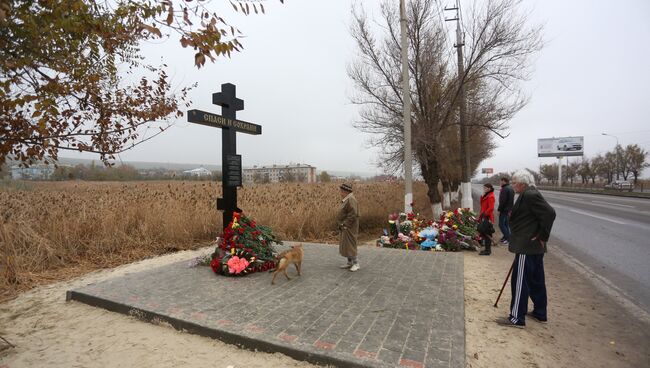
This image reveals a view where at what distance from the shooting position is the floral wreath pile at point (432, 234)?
26.9ft

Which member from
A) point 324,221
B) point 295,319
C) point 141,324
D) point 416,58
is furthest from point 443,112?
point 141,324

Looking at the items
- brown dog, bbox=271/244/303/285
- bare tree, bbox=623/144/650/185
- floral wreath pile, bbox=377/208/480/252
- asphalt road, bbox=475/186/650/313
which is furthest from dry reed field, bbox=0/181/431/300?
bare tree, bbox=623/144/650/185

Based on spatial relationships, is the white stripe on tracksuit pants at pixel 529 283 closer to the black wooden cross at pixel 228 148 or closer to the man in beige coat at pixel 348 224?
the man in beige coat at pixel 348 224

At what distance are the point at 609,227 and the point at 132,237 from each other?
1557cm

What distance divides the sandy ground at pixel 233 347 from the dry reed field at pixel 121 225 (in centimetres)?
184

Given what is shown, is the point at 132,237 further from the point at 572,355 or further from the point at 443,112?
the point at 443,112

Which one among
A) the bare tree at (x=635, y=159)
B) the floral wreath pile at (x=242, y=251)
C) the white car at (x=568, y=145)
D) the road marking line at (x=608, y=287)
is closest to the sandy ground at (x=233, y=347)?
the road marking line at (x=608, y=287)

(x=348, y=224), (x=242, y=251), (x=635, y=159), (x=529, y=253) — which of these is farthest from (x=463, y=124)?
(x=635, y=159)

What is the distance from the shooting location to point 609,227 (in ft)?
38.8

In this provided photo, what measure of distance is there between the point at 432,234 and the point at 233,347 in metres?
6.21

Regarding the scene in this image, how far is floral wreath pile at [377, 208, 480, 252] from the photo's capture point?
819 centimetres

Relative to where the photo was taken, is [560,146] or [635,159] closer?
[635,159]

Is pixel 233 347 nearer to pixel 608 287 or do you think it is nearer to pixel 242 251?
pixel 242 251

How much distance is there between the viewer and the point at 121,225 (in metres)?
8.34
